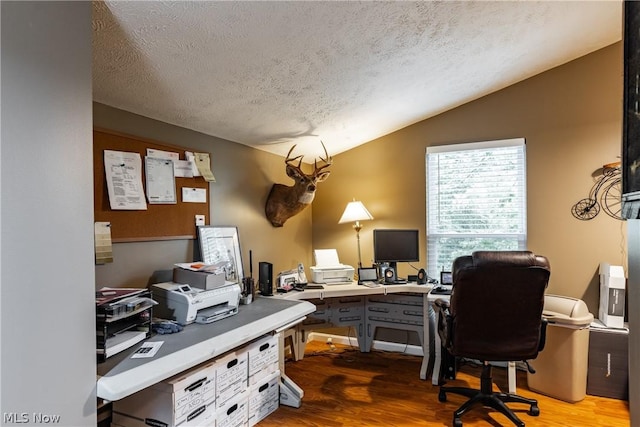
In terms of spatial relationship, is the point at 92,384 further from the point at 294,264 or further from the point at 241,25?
the point at 294,264

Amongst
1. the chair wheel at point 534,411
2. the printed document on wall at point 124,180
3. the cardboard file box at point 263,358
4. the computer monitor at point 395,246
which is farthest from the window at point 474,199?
the printed document on wall at point 124,180

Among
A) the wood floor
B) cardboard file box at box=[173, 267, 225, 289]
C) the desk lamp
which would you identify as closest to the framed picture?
cardboard file box at box=[173, 267, 225, 289]

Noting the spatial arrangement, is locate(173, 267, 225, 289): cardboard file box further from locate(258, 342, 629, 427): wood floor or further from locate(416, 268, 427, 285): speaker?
locate(416, 268, 427, 285): speaker

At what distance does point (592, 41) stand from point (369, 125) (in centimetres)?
185

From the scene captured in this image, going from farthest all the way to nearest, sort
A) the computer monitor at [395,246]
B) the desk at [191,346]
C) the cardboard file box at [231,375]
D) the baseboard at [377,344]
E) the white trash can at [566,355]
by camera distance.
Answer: the baseboard at [377,344], the computer monitor at [395,246], the white trash can at [566,355], the cardboard file box at [231,375], the desk at [191,346]

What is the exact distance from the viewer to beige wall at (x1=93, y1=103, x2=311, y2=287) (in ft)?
7.02

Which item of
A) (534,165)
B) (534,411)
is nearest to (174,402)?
(534,411)

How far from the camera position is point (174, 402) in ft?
5.48

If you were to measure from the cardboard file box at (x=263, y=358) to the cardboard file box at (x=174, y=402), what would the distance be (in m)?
0.39

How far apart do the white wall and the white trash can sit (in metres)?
2.95

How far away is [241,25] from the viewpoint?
1.66 metres

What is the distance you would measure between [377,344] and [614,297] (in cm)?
208
